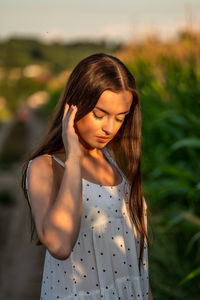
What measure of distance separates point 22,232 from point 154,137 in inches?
65.2

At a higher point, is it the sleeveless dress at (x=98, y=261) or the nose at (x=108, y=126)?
the nose at (x=108, y=126)

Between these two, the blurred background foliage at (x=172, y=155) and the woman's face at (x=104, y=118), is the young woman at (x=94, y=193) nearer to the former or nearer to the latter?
the woman's face at (x=104, y=118)

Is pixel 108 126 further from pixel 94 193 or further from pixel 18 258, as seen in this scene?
pixel 18 258

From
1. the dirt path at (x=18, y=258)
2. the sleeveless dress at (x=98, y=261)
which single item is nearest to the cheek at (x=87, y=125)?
the sleeveless dress at (x=98, y=261)

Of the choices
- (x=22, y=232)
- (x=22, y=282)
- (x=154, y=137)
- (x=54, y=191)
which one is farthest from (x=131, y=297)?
(x=22, y=232)

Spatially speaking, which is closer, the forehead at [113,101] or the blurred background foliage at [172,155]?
the forehead at [113,101]

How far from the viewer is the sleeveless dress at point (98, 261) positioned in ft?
4.36

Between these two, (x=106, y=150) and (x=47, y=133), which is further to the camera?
(x=106, y=150)

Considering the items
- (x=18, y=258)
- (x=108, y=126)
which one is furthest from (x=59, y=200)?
(x=18, y=258)

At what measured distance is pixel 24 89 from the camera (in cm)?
3900

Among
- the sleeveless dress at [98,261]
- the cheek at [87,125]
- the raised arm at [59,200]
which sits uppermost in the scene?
the cheek at [87,125]

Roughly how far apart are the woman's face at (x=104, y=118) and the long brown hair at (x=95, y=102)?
2 cm

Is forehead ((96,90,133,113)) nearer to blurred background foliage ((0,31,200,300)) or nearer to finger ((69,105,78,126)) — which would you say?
finger ((69,105,78,126))

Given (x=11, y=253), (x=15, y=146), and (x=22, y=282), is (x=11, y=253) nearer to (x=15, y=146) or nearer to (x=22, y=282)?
(x=22, y=282)
